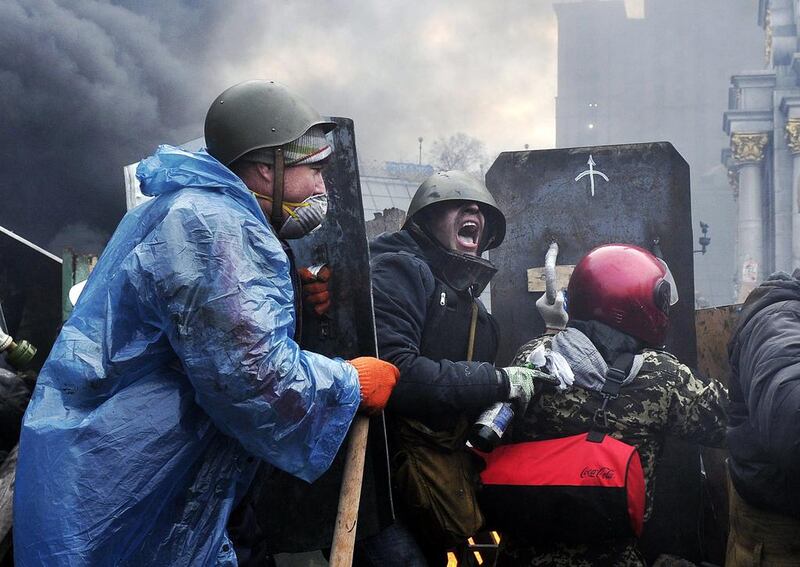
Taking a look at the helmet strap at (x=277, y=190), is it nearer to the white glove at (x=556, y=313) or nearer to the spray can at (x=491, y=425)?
the spray can at (x=491, y=425)

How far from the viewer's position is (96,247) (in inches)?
324

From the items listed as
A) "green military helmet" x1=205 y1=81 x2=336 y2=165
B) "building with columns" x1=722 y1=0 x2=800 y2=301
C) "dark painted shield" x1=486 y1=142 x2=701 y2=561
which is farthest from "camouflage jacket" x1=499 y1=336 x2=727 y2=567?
"building with columns" x1=722 y1=0 x2=800 y2=301

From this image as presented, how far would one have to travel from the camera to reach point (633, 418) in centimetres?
271

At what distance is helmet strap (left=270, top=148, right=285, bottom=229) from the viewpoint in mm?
2189

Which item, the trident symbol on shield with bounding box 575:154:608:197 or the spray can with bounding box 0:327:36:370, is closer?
the spray can with bounding box 0:327:36:370

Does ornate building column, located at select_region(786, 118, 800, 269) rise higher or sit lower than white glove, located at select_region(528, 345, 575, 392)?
higher

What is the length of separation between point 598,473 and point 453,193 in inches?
52.2

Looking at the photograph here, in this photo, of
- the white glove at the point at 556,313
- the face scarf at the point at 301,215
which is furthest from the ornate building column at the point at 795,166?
the face scarf at the point at 301,215

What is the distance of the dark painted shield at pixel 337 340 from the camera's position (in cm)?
261

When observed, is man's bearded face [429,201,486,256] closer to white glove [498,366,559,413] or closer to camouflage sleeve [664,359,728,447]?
white glove [498,366,559,413]

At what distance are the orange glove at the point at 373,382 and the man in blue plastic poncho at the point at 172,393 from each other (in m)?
0.21

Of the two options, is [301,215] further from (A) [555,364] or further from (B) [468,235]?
(B) [468,235]

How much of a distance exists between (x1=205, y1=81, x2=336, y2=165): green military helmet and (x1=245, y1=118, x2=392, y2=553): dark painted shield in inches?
18.1

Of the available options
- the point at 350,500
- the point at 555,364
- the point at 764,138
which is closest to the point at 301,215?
the point at 350,500
